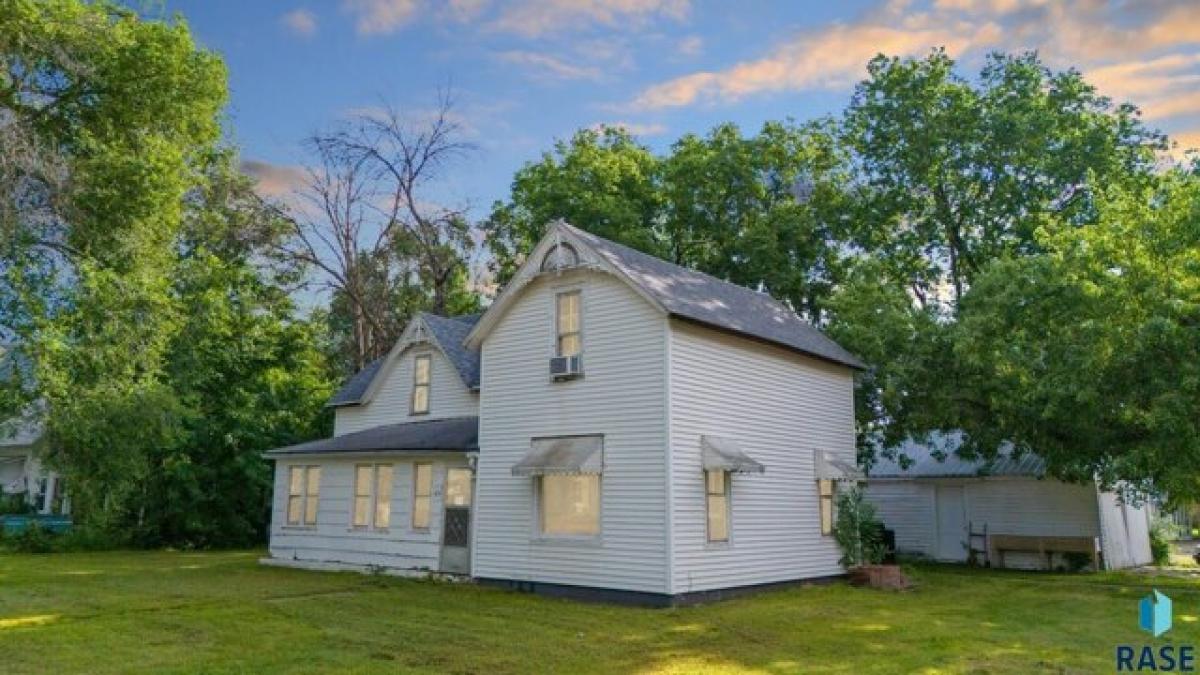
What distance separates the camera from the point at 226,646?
11070 millimetres

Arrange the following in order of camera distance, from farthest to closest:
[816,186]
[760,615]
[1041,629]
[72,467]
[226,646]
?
[816,186]
[72,467]
[760,615]
[1041,629]
[226,646]

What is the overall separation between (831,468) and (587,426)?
6.66 meters

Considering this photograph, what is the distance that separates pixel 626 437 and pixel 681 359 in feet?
6.03

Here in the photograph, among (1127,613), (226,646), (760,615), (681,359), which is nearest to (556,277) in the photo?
(681,359)

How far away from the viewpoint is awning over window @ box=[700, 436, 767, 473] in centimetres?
1577

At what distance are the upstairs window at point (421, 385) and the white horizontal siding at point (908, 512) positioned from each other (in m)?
15.2

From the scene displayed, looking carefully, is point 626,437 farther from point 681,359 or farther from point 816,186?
point 816,186

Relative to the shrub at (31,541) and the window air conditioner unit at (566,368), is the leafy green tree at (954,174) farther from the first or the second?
the shrub at (31,541)

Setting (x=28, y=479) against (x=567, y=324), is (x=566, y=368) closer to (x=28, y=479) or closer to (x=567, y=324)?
(x=567, y=324)

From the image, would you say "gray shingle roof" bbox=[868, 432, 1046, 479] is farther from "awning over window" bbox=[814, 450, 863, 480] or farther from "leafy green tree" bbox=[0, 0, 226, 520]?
"leafy green tree" bbox=[0, 0, 226, 520]

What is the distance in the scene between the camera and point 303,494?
2291 centimetres

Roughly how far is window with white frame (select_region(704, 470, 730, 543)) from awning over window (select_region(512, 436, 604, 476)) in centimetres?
218

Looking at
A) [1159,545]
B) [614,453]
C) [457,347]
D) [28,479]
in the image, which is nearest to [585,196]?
[457,347]

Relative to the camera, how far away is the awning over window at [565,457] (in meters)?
15.9
